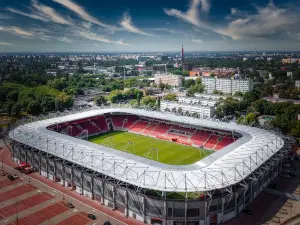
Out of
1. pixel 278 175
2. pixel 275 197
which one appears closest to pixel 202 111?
pixel 278 175

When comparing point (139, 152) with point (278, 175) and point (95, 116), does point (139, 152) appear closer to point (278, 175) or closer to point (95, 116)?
point (95, 116)

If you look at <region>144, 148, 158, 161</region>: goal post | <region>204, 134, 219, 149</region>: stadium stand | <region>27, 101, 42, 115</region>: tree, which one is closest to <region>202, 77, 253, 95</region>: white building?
<region>204, 134, 219, 149</region>: stadium stand

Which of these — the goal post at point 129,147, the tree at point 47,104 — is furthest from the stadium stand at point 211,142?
the tree at point 47,104

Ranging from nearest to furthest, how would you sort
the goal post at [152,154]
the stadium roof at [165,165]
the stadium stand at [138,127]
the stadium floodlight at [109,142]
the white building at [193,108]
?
1. the stadium roof at [165,165]
2. the goal post at [152,154]
3. the stadium floodlight at [109,142]
4. the stadium stand at [138,127]
5. the white building at [193,108]

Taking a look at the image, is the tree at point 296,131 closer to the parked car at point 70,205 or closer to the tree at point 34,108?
the parked car at point 70,205

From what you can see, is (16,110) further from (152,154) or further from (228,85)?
(228,85)

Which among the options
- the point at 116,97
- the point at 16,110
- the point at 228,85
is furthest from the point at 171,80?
the point at 16,110

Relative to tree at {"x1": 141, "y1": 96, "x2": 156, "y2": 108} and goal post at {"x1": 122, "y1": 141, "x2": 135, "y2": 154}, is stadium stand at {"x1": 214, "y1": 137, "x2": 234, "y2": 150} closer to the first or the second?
goal post at {"x1": 122, "y1": 141, "x2": 135, "y2": 154}
